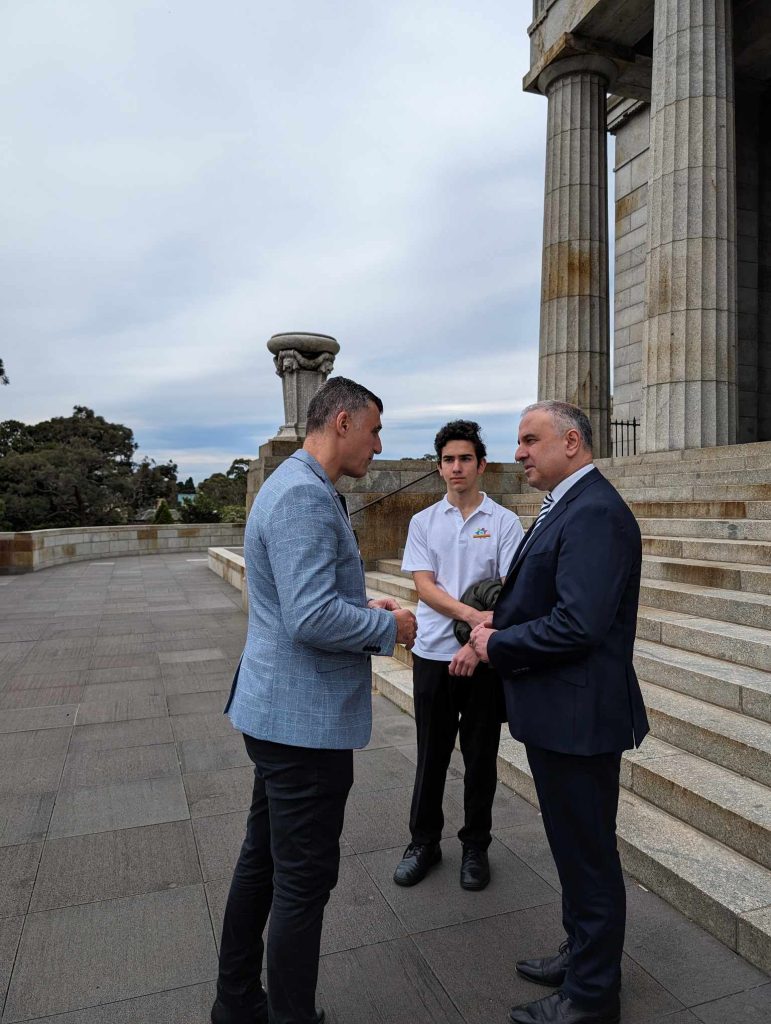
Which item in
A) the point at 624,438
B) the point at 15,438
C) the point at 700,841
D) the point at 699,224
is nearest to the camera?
the point at 700,841

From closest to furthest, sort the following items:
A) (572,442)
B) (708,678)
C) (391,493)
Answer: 1. (572,442)
2. (708,678)
3. (391,493)

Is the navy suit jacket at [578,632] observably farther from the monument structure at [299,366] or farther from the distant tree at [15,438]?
the distant tree at [15,438]

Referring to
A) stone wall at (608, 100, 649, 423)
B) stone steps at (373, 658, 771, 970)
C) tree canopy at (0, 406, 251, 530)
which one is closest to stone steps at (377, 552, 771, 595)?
stone steps at (373, 658, 771, 970)

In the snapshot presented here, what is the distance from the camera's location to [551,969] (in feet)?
7.63

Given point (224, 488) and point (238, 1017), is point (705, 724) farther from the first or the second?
point (224, 488)

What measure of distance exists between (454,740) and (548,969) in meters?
0.93

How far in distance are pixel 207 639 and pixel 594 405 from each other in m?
7.50

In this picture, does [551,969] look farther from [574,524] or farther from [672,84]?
[672,84]

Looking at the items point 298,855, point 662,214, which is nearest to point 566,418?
point 298,855

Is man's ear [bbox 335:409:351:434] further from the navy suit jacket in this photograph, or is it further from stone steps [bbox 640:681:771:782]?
stone steps [bbox 640:681:771:782]

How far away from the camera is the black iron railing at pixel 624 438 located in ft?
45.2

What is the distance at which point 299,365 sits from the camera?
42.4 feet

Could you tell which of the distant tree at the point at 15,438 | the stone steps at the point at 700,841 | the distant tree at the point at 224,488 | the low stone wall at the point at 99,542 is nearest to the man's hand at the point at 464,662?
the stone steps at the point at 700,841

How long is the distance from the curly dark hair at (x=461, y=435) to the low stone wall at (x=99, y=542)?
14.6 m
